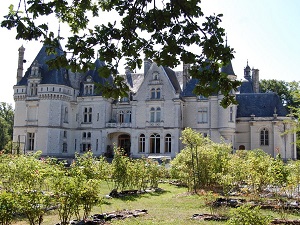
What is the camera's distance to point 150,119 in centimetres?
4281

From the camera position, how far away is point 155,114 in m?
42.7

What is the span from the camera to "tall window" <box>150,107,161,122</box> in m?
42.6

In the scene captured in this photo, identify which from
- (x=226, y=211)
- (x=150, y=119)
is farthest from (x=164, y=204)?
(x=150, y=119)

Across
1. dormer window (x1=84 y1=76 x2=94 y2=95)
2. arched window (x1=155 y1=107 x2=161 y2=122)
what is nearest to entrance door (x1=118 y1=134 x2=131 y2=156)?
arched window (x1=155 y1=107 x2=161 y2=122)

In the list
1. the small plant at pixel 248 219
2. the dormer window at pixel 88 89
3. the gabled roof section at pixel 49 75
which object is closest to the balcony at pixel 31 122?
the gabled roof section at pixel 49 75

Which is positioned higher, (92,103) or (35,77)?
(35,77)

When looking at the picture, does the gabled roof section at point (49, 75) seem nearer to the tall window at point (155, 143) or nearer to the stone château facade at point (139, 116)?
the stone château facade at point (139, 116)

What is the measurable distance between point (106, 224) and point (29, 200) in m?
2.48

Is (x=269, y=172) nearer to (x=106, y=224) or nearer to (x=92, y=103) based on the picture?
(x=106, y=224)

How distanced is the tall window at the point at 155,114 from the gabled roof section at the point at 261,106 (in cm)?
892

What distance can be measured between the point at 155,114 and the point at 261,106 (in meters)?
11.9

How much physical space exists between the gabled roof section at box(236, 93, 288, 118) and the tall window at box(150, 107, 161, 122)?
8.92 m

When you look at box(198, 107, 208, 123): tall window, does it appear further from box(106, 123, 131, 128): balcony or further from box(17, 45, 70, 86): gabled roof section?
box(17, 45, 70, 86): gabled roof section

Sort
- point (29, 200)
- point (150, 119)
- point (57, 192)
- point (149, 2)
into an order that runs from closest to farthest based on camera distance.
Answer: point (149, 2) → point (29, 200) → point (57, 192) → point (150, 119)
